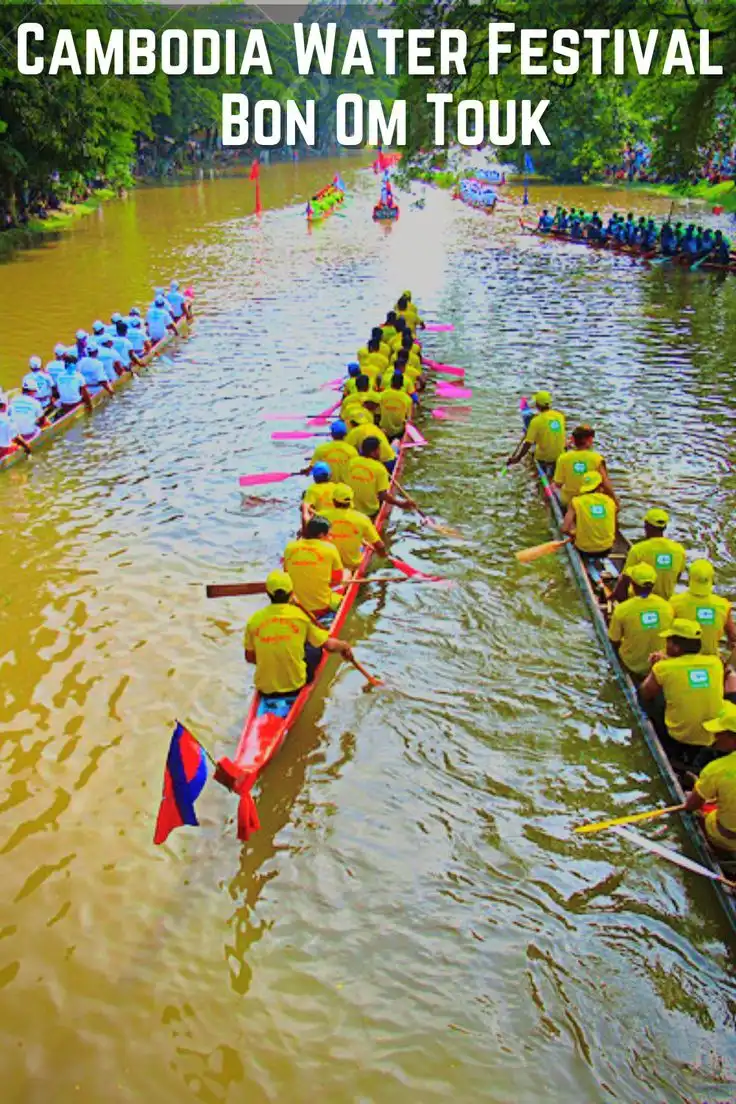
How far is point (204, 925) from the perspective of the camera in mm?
6645

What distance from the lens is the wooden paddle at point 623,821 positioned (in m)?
6.73

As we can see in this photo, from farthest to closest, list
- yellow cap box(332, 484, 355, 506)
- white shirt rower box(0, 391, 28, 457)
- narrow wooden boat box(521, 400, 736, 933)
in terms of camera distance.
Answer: white shirt rower box(0, 391, 28, 457)
yellow cap box(332, 484, 355, 506)
narrow wooden boat box(521, 400, 736, 933)

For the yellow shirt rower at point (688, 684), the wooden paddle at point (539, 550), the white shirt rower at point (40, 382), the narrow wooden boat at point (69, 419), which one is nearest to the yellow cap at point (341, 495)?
the wooden paddle at point (539, 550)

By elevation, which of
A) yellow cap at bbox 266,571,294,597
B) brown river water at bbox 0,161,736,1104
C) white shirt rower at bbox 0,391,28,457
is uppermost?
white shirt rower at bbox 0,391,28,457

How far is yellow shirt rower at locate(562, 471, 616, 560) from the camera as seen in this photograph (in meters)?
10.9

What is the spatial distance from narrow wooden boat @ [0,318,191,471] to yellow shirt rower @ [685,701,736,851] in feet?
41.1

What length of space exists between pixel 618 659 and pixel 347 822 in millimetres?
3432

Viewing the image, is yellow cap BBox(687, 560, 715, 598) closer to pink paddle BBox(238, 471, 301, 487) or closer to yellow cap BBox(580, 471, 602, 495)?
yellow cap BBox(580, 471, 602, 495)

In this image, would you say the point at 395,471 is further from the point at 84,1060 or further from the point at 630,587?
the point at 84,1060

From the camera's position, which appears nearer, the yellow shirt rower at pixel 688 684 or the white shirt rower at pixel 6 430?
the yellow shirt rower at pixel 688 684

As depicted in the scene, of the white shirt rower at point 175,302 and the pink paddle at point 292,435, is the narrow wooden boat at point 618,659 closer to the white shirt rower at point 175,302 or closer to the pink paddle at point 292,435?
the pink paddle at point 292,435

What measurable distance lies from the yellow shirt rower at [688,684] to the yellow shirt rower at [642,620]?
3.00 feet

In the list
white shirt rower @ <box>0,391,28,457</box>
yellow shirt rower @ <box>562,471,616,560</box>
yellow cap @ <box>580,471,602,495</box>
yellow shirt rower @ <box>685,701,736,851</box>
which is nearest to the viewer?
yellow shirt rower @ <box>685,701,736,851</box>

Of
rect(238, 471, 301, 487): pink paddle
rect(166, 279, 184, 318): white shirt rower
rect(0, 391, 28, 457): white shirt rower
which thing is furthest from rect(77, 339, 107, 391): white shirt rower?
rect(166, 279, 184, 318): white shirt rower
